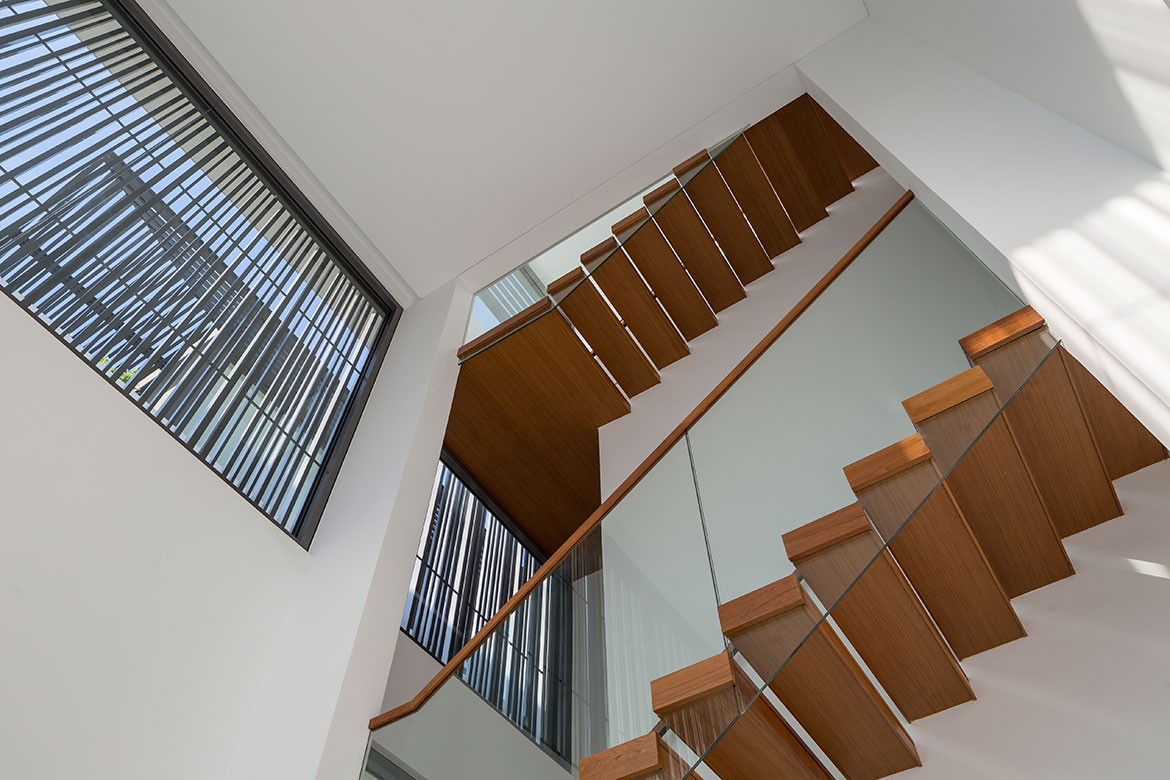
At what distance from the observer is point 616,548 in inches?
106

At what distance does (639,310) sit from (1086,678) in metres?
2.81

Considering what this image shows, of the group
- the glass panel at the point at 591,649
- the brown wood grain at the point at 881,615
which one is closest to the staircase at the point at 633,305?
the glass panel at the point at 591,649

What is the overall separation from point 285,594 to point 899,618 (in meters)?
2.25

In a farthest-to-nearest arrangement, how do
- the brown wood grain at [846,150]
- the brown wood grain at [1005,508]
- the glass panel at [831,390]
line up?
the brown wood grain at [846,150] → the brown wood grain at [1005,508] → the glass panel at [831,390]

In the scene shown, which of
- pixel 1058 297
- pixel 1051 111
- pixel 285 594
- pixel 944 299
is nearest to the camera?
pixel 1058 297

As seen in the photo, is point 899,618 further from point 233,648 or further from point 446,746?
point 233,648

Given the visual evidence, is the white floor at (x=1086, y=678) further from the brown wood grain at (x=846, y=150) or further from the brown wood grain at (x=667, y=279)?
the brown wood grain at (x=846, y=150)

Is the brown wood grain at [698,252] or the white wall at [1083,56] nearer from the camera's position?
the white wall at [1083,56]

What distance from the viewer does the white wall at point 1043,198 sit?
6.47ft

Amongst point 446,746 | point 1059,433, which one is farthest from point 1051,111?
point 446,746

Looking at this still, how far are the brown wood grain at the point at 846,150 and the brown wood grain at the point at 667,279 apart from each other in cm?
114

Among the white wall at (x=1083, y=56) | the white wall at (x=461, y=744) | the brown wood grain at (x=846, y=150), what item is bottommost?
the brown wood grain at (x=846, y=150)

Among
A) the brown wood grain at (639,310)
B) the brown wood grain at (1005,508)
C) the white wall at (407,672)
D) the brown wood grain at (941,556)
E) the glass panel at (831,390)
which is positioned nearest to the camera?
the brown wood grain at (941,556)

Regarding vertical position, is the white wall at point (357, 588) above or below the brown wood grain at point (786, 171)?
above
